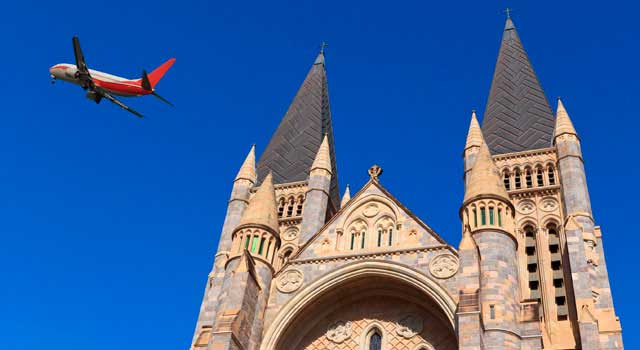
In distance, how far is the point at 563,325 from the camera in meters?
24.1

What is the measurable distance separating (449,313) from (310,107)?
864 inches

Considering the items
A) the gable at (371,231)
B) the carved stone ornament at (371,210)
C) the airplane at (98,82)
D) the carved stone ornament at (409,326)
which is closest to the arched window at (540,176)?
the gable at (371,231)

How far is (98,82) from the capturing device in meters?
16.9

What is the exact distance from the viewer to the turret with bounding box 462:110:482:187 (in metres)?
30.0

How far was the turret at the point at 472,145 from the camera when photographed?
98.3 ft

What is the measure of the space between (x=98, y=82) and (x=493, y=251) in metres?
10.3

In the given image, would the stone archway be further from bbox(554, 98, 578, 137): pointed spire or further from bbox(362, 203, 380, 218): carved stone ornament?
bbox(554, 98, 578, 137): pointed spire

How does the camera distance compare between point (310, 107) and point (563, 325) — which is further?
point (310, 107)

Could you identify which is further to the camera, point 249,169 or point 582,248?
point 249,169

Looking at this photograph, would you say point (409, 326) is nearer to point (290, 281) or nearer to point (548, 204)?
point (290, 281)

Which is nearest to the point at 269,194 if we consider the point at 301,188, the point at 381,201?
the point at 381,201

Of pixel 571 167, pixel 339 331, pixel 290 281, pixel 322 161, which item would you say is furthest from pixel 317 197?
pixel 571 167

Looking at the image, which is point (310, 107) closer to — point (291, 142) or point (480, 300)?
point (291, 142)

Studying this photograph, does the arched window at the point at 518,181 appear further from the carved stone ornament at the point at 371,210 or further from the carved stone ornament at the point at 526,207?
the carved stone ornament at the point at 371,210
